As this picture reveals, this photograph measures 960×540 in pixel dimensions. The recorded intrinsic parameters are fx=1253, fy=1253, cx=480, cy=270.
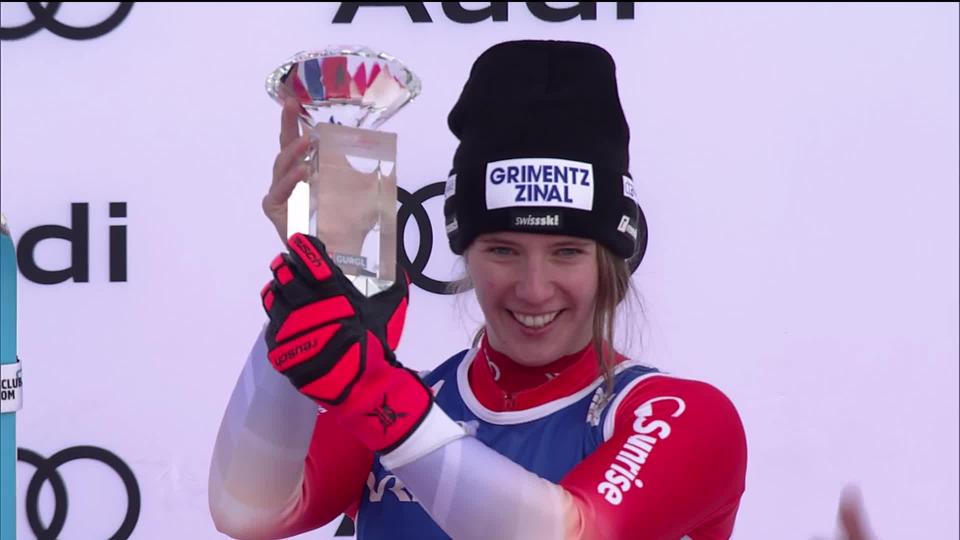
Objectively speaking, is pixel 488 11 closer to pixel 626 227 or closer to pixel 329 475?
pixel 626 227

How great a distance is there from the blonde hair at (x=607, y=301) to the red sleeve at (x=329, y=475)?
36cm

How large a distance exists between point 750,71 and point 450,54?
1.89ft

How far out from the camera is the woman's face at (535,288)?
1.66 metres

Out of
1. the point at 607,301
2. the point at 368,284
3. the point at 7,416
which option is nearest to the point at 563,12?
the point at 607,301

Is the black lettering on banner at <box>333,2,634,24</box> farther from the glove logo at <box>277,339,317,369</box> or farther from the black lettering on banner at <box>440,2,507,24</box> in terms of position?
the glove logo at <box>277,339,317,369</box>

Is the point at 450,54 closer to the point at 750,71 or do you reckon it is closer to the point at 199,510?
the point at 750,71

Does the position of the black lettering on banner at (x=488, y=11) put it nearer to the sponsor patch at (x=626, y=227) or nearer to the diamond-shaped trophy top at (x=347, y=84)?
the sponsor patch at (x=626, y=227)

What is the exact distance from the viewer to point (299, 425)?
160cm

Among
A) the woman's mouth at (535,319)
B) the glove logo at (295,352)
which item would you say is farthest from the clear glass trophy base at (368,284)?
the woman's mouth at (535,319)

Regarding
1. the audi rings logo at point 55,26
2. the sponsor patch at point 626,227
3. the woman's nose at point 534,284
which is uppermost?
the audi rings logo at point 55,26

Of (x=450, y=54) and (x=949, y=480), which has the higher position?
(x=450, y=54)

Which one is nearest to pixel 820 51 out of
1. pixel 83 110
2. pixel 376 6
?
pixel 376 6

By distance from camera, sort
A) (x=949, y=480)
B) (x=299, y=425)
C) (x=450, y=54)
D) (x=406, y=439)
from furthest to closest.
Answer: (x=450, y=54) < (x=949, y=480) < (x=299, y=425) < (x=406, y=439)

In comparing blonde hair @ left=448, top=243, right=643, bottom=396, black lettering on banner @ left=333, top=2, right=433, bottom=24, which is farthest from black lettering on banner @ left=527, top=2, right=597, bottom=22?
blonde hair @ left=448, top=243, right=643, bottom=396
